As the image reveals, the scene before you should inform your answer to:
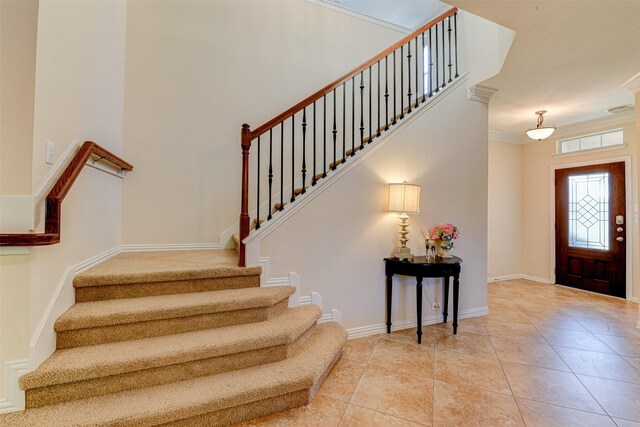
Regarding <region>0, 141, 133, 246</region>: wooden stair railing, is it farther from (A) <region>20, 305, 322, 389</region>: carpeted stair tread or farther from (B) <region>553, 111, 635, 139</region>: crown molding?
(B) <region>553, 111, 635, 139</region>: crown molding

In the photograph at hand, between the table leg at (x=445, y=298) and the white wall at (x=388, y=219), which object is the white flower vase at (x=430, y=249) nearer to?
the white wall at (x=388, y=219)

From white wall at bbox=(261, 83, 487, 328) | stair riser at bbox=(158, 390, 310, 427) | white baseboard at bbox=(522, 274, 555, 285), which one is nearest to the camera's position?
stair riser at bbox=(158, 390, 310, 427)

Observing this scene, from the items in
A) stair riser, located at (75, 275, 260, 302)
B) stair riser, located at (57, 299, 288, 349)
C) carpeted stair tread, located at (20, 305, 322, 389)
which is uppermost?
stair riser, located at (75, 275, 260, 302)

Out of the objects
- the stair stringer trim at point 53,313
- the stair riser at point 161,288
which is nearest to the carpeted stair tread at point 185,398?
the stair stringer trim at point 53,313

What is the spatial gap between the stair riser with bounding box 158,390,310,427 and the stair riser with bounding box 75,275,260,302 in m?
0.86

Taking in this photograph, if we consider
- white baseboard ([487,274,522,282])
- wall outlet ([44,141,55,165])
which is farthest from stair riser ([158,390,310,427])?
white baseboard ([487,274,522,282])

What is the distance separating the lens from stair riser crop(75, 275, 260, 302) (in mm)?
1910

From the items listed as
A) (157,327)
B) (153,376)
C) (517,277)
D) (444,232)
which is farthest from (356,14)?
(517,277)

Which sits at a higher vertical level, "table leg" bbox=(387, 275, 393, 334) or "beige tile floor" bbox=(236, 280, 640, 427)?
"table leg" bbox=(387, 275, 393, 334)

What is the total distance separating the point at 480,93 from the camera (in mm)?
3352

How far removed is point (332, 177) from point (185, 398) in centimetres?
195

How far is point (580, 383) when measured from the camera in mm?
1982

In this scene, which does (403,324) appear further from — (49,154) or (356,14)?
(356,14)

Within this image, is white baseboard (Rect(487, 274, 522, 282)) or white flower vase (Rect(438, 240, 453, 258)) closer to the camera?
white flower vase (Rect(438, 240, 453, 258))
